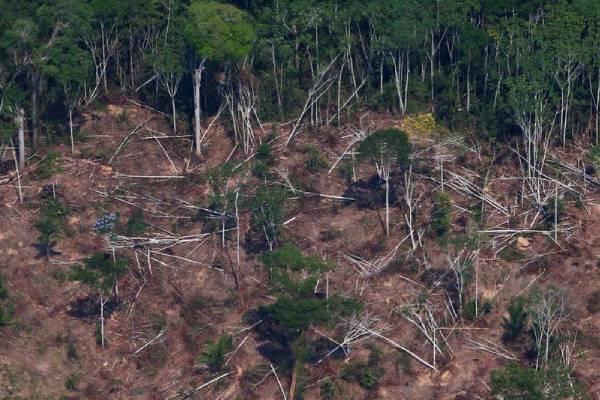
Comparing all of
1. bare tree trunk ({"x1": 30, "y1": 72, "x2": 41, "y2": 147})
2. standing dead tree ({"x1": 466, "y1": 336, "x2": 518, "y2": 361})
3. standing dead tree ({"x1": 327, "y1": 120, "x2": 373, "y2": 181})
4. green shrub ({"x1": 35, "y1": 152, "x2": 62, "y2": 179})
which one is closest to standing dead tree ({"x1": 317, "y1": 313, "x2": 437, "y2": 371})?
standing dead tree ({"x1": 466, "y1": 336, "x2": 518, "y2": 361})

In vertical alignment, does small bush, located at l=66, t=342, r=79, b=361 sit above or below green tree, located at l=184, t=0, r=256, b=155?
below

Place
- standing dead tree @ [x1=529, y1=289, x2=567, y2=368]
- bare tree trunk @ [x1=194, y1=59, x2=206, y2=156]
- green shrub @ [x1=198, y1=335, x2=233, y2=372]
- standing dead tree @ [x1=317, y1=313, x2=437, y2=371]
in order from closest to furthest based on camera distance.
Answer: standing dead tree @ [x1=529, y1=289, x2=567, y2=368], green shrub @ [x1=198, y1=335, x2=233, y2=372], standing dead tree @ [x1=317, y1=313, x2=437, y2=371], bare tree trunk @ [x1=194, y1=59, x2=206, y2=156]

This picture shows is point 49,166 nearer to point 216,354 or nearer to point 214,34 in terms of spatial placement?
point 214,34

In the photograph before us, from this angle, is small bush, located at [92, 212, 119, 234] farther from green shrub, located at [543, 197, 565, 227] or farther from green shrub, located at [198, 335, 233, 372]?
green shrub, located at [543, 197, 565, 227]

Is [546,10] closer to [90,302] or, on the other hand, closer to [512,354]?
[512,354]

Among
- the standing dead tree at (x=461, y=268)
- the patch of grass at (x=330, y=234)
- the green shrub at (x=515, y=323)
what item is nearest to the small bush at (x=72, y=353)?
the patch of grass at (x=330, y=234)

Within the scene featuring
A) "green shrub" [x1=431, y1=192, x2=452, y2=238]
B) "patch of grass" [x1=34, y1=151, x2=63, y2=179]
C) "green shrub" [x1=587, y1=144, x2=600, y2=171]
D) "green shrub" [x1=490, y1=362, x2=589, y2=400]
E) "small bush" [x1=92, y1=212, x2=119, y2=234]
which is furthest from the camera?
"patch of grass" [x1=34, y1=151, x2=63, y2=179]

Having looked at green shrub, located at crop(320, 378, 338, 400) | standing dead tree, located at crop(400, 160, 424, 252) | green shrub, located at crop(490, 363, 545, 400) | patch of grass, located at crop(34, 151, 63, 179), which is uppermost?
patch of grass, located at crop(34, 151, 63, 179)

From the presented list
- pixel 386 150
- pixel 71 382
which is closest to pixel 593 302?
pixel 386 150
